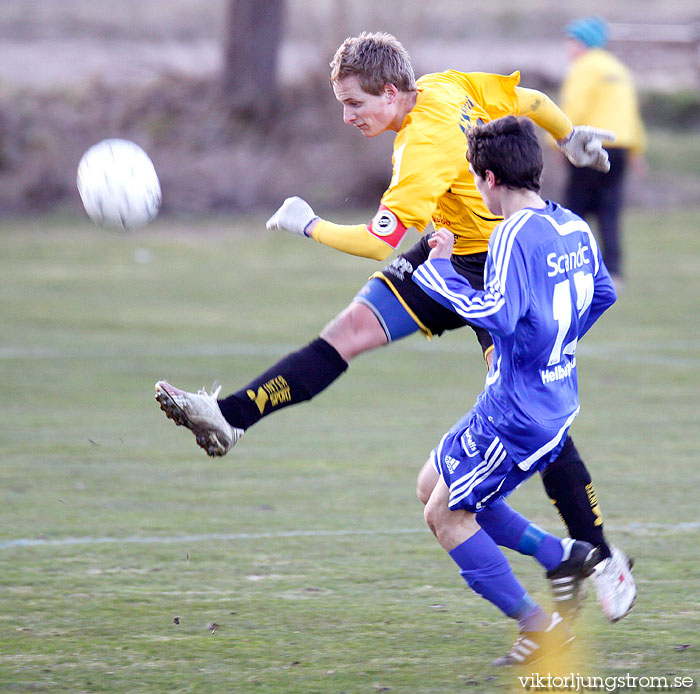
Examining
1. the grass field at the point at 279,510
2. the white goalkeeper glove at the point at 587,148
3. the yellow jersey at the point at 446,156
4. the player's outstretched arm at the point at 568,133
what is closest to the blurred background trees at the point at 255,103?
the grass field at the point at 279,510

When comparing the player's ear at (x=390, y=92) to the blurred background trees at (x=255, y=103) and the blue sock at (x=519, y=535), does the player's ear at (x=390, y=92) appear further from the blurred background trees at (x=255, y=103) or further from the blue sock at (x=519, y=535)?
the blurred background trees at (x=255, y=103)

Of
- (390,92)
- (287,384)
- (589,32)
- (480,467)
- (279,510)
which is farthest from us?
(589,32)

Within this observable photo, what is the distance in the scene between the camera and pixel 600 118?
1351 cm

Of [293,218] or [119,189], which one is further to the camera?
[119,189]

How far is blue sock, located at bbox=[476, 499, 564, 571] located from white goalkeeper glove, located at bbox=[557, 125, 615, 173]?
146 cm

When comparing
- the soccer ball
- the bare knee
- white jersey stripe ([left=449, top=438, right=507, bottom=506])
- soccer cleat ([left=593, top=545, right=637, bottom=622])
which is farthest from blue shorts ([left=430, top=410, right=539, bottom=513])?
the soccer ball

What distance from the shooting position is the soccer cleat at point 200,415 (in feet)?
15.6

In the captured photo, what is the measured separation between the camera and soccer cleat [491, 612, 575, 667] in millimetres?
4234

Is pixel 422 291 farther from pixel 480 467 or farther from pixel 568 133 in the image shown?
pixel 480 467

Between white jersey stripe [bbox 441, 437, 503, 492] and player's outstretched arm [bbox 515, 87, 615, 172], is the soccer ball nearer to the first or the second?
player's outstretched arm [bbox 515, 87, 615, 172]

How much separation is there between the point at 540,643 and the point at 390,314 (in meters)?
1.44

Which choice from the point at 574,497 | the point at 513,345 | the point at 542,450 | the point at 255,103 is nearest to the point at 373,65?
the point at 513,345

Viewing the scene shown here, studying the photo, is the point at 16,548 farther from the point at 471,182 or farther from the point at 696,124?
the point at 696,124

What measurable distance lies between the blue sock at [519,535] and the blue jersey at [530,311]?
1.32 feet
